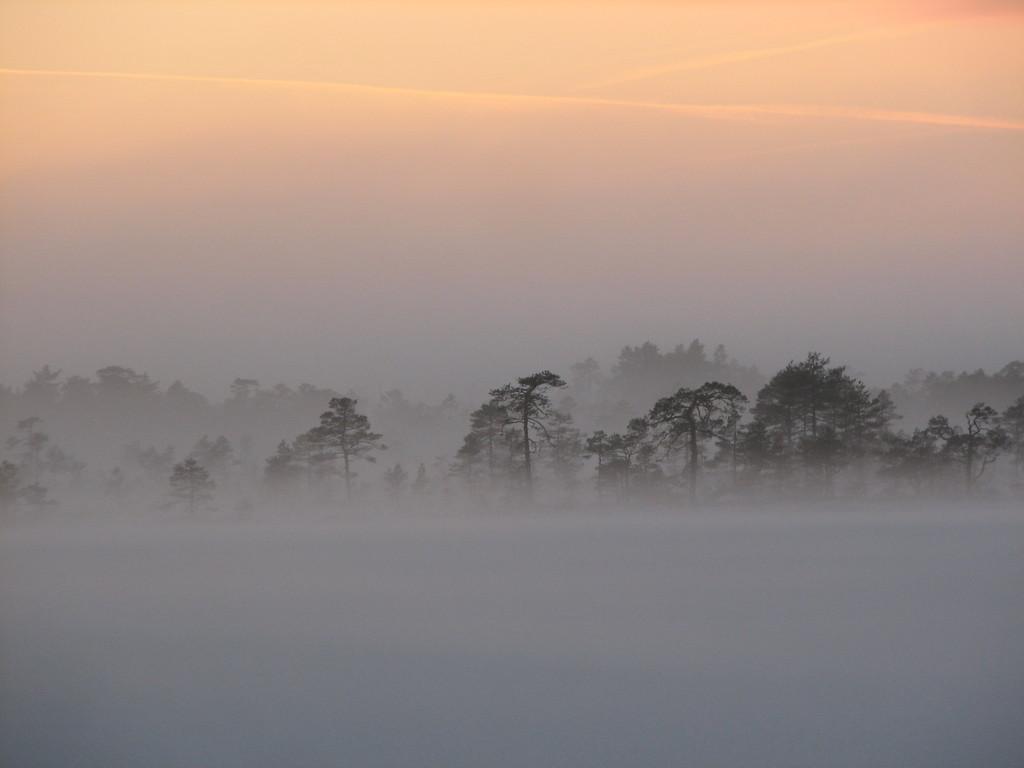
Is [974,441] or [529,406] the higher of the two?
[529,406]

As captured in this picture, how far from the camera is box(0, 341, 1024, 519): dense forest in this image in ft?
67.2

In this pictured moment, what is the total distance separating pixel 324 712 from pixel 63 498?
1671 centimetres

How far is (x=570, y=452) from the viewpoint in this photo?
845 inches

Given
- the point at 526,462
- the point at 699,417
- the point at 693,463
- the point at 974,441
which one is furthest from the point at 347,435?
the point at 974,441

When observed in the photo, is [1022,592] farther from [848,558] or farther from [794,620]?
[794,620]

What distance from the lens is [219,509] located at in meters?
22.7

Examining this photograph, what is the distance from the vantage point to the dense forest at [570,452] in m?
20.5

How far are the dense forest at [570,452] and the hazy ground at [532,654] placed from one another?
3.45m

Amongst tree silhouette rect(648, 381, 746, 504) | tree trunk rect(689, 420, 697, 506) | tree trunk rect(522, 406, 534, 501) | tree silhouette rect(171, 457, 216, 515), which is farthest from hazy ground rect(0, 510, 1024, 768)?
tree silhouette rect(171, 457, 216, 515)

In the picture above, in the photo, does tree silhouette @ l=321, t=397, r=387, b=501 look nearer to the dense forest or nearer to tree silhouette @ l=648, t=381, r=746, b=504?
the dense forest

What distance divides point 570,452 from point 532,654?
411 inches

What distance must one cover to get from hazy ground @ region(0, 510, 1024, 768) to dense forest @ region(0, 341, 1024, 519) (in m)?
3.45

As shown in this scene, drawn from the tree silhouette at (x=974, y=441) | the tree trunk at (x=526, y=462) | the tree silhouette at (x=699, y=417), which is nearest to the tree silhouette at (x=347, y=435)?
the tree trunk at (x=526, y=462)

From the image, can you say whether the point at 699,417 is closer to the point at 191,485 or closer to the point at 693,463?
the point at 693,463
